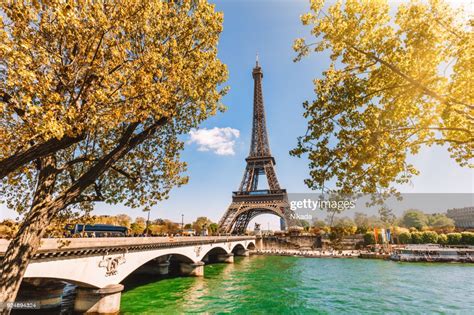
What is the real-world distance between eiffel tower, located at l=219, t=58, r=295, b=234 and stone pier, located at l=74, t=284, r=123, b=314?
41.6 meters

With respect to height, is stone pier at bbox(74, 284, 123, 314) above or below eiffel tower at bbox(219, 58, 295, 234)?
below

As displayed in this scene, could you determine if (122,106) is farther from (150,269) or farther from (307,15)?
(150,269)

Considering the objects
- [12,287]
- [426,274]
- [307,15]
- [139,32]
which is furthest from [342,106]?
[426,274]

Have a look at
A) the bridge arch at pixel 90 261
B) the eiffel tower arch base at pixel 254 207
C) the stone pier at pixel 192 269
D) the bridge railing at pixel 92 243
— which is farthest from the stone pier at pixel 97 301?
the eiffel tower arch base at pixel 254 207

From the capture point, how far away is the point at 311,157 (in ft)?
23.4

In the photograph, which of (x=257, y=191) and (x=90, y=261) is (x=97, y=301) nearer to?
(x=90, y=261)

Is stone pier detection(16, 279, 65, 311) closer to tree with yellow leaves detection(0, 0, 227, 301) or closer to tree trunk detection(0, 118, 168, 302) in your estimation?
tree with yellow leaves detection(0, 0, 227, 301)

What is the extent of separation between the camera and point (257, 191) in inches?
2539

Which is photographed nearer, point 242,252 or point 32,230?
point 32,230

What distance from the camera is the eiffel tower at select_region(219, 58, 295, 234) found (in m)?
58.8

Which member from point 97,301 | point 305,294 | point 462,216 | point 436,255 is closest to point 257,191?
point 436,255

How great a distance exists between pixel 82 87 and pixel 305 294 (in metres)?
21.9

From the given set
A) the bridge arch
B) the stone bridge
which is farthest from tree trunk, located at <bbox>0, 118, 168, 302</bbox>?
the bridge arch

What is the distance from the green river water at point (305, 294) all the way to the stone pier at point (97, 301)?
5.13 ft
